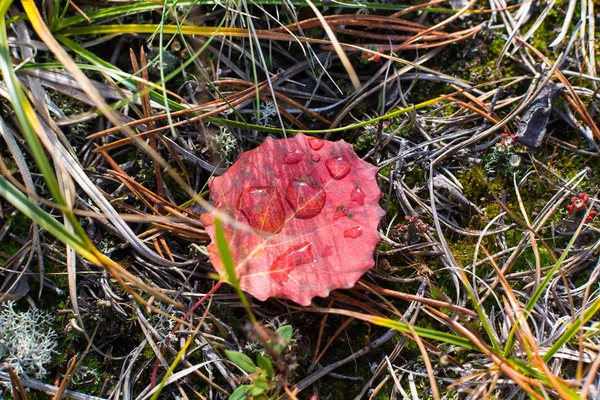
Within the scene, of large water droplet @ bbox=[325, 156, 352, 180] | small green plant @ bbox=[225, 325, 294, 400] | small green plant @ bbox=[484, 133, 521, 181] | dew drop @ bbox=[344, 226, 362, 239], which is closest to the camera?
small green plant @ bbox=[225, 325, 294, 400]

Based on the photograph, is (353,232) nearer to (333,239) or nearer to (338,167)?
(333,239)

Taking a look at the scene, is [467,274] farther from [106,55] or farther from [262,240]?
[106,55]

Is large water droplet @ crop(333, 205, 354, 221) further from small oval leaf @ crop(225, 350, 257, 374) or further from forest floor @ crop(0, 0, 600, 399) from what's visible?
small oval leaf @ crop(225, 350, 257, 374)

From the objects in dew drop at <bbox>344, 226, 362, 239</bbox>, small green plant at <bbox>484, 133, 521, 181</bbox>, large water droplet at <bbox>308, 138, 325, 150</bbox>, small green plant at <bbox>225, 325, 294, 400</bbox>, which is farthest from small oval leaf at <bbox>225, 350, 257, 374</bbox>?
small green plant at <bbox>484, 133, 521, 181</bbox>

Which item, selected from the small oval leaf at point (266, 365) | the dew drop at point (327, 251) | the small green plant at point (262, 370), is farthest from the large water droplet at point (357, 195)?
the small oval leaf at point (266, 365)

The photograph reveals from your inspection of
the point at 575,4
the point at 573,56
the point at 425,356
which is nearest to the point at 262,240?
the point at 425,356

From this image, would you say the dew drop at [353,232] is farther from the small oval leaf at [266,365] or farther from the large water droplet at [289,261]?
the small oval leaf at [266,365]
